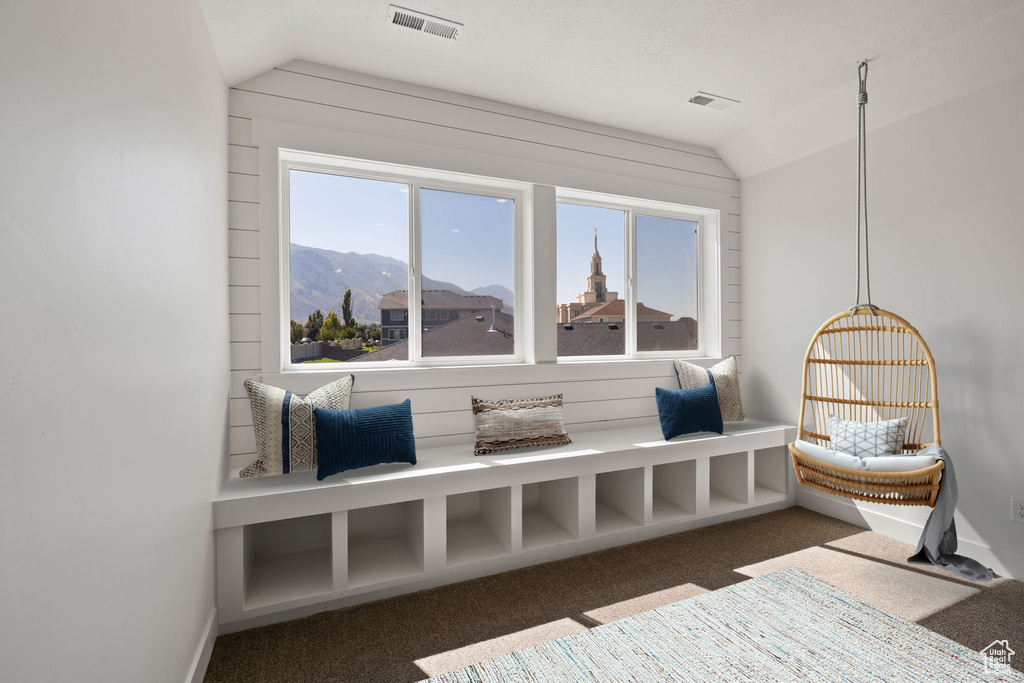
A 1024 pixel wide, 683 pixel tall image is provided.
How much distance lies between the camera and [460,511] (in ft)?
9.77

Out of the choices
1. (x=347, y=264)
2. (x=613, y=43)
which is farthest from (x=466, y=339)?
(x=613, y=43)

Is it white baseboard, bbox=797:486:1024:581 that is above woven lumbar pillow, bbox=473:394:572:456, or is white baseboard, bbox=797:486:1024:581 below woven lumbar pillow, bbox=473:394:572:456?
below

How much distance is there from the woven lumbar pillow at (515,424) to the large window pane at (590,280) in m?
0.60

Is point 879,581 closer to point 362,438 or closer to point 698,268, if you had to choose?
point 698,268

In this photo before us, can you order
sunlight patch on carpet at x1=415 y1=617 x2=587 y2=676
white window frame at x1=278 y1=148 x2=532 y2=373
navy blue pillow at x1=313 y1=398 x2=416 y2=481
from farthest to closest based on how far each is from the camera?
white window frame at x1=278 y1=148 x2=532 y2=373, navy blue pillow at x1=313 y1=398 x2=416 y2=481, sunlight patch on carpet at x1=415 y1=617 x2=587 y2=676

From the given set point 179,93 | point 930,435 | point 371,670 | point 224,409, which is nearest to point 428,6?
point 179,93

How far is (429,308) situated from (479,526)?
4.45ft

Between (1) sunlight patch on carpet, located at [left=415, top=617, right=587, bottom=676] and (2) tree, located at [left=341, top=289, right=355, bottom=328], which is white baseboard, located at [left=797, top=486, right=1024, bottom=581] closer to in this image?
(1) sunlight patch on carpet, located at [left=415, top=617, right=587, bottom=676]

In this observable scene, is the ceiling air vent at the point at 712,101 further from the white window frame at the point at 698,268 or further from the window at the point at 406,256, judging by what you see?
the window at the point at 406,256

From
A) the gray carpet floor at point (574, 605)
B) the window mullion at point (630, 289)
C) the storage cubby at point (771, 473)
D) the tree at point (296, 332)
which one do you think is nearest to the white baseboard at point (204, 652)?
the gray carpet floor at point (574, 605)

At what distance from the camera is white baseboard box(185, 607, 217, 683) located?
1651 mm

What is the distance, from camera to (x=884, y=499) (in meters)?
2.25

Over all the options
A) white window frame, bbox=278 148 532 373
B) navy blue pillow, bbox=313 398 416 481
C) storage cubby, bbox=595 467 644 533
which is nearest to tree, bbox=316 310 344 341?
white window frame, bbox=278 148 532 373

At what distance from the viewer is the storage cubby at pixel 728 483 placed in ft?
10.7
